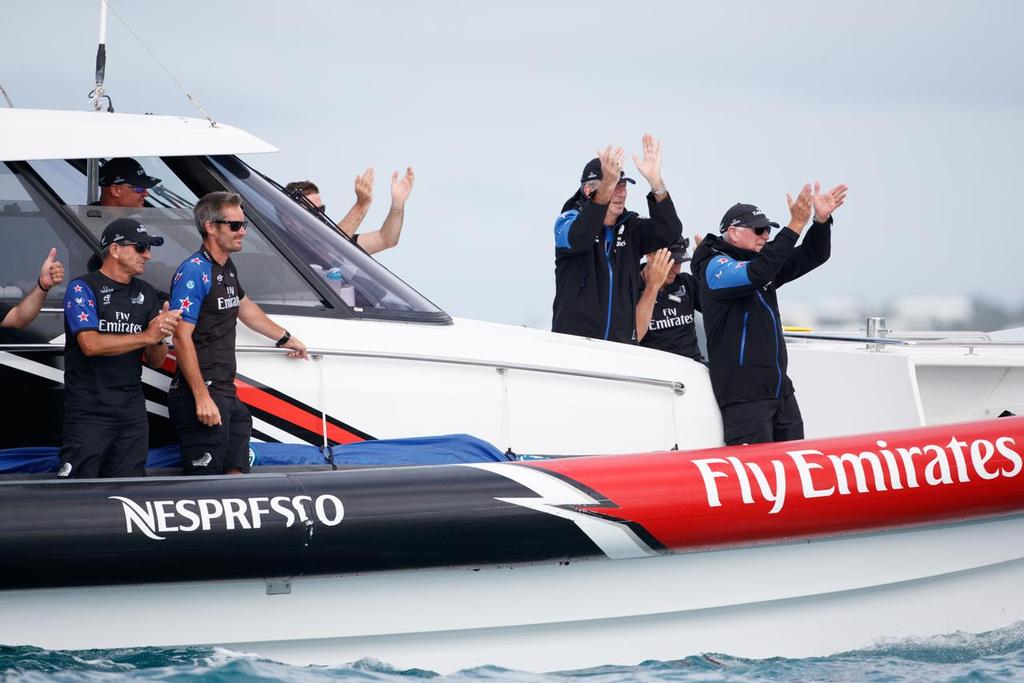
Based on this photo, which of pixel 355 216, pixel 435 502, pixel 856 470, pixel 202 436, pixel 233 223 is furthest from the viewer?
pixel 355 216

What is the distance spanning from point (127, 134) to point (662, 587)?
2.62m

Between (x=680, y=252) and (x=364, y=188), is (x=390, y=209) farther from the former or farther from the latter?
(x=680, y=252)

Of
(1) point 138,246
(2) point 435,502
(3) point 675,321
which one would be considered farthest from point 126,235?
(3) point 675,321

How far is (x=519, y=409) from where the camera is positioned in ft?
16.7

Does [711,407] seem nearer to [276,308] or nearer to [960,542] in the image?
[960,542]

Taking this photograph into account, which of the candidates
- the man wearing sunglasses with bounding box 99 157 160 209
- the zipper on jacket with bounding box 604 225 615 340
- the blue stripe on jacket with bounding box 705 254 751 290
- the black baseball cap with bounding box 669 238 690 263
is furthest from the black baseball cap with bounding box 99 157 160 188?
the black baseball cap with bounding box 669 238 690 263

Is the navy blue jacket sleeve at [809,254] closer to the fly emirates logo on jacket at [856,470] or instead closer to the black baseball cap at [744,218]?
the black baseball cap at [744,218]

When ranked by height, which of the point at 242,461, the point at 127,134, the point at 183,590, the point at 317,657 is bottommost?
the point at 317,657

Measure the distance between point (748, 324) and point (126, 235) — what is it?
7.98 feet

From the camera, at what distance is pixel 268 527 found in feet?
14.0

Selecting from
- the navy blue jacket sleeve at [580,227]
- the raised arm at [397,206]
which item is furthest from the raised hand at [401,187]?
the navy blue jacket sleeve at [580,227]

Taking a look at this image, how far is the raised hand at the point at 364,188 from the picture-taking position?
6.72 meters

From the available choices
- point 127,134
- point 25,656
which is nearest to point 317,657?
point 25,656

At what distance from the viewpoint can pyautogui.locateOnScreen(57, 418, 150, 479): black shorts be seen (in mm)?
4391
